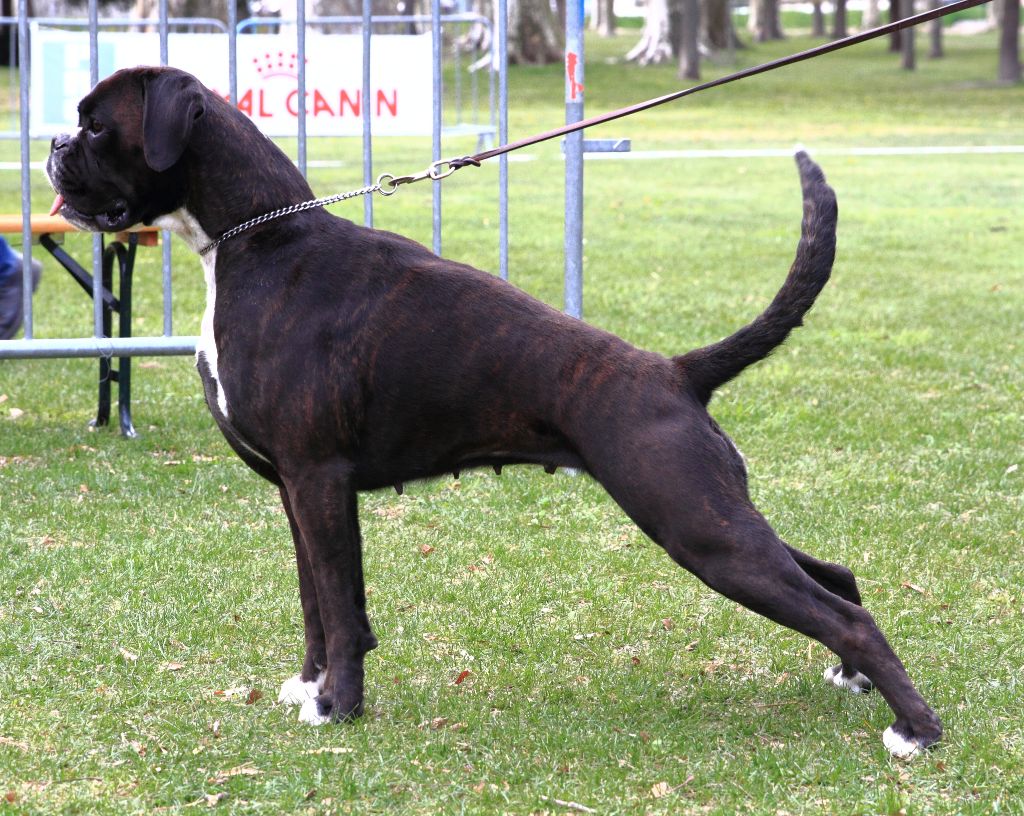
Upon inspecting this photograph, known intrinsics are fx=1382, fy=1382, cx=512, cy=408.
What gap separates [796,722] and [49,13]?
36278 mm

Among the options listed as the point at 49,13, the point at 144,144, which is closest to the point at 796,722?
the point at 144,144

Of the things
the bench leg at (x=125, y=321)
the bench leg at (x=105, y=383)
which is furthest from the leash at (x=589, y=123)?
the bench leg at (x=105, y=383)

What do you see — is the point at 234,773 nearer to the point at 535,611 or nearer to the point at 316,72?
the point at 535,611

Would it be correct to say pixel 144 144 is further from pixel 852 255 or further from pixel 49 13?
pixel 49 13

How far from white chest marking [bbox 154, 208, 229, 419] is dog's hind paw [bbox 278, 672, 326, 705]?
2.77ft

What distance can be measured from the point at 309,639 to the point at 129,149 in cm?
147

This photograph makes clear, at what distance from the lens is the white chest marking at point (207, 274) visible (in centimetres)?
375

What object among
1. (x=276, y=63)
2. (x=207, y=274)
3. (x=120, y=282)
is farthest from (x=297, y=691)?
(x=276, y=63)

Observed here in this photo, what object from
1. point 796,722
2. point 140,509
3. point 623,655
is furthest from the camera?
point 140,509

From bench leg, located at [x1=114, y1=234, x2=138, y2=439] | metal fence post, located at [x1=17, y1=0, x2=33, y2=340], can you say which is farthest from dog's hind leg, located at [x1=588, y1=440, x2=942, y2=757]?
bench leg, located at [x1=114, y1=234, x2=138, y2=439]

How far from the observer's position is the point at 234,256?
3.78 metres

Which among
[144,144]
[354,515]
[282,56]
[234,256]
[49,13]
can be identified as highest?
[49,13]

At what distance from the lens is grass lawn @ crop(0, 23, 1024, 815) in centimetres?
356

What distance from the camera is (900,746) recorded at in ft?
11.9
